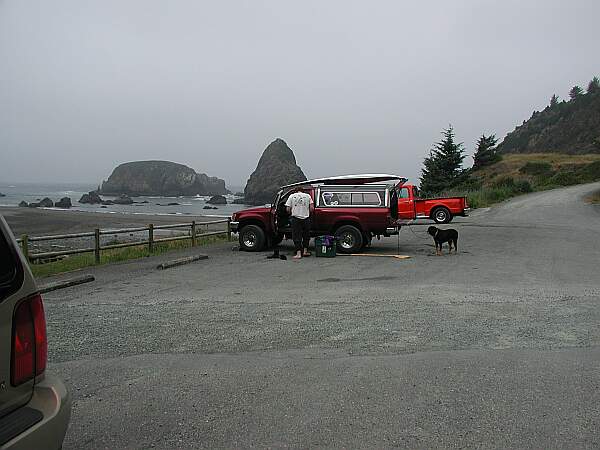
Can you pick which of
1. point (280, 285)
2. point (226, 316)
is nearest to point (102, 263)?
point (280, 285)

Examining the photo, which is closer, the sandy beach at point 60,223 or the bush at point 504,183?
the sandy beach at point 60,223

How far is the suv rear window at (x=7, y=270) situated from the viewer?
249cm

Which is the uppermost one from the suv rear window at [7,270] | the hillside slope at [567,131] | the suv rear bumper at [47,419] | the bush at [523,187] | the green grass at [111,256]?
the hillside slope at [567,131]

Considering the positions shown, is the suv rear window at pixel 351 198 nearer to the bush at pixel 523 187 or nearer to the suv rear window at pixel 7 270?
the suv rear window at pixel 7 270

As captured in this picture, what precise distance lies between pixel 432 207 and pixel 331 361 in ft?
82.2

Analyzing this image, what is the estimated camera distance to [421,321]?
21.9 feet

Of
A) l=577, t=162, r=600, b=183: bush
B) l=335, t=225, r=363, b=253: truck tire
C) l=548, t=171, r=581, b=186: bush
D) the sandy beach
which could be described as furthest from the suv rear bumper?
l=577, t=162, r=600, b=183: bush

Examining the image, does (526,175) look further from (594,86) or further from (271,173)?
(594,86)

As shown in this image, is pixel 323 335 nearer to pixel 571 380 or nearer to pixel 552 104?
pixel 571 380

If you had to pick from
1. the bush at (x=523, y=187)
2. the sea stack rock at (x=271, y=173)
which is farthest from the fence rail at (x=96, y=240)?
the sea stack rock at (x=271, y=173)

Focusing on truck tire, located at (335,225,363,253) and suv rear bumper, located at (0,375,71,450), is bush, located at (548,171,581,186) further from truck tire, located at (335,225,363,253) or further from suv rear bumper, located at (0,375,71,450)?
suv rear bumper, located at (0,375,71,450)

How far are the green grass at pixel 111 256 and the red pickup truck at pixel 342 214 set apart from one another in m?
2.85

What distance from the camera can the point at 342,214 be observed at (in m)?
15.4

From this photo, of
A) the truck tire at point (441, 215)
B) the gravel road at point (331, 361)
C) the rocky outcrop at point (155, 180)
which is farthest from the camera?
the rocky outcrop at point (155, 180)
